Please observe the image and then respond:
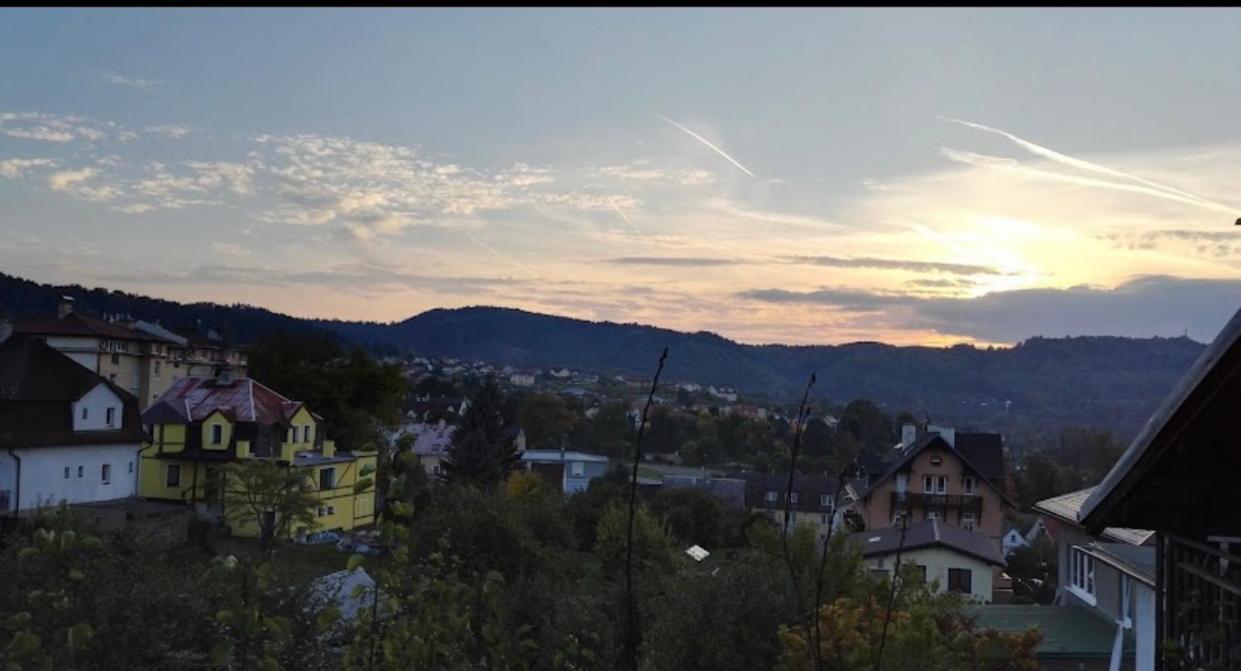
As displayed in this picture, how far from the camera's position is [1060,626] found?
20.9 m

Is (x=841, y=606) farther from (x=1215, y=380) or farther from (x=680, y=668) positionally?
(x=1215, y=380)

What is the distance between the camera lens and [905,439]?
49.0 metres

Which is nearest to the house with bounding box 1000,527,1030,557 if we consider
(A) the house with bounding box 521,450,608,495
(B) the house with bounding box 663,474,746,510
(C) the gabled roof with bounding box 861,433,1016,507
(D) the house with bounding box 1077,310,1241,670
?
(C) the gabled roof with bounding box 861,433,1016,507

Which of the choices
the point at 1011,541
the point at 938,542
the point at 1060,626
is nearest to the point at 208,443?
the point at 938,542

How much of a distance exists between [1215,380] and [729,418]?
241ft

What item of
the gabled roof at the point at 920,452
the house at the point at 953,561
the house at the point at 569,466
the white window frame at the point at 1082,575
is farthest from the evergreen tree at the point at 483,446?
the white window frame at the point at 1082,575

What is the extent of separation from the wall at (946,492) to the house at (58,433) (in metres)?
27.2

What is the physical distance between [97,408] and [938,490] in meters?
30.4

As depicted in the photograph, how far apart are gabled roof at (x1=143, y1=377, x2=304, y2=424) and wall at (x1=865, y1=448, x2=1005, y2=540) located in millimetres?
22721

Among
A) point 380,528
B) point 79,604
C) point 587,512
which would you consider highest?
point 380,528

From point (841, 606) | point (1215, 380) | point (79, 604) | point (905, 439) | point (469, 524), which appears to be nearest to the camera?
point (1215, 380)

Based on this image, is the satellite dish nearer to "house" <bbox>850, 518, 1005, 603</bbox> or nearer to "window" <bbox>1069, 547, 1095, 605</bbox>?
"house" <bbox>850, 518, 1005, 603</bbox>

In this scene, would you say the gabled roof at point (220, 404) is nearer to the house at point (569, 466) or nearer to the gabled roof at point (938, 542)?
the gabled roof at point (938, 542)

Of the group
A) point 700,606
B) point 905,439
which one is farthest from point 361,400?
point 700,606
